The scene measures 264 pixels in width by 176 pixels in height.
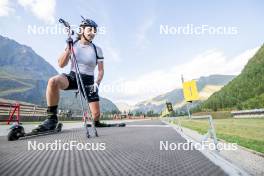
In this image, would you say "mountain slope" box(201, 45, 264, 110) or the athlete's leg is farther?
"mountain slope" box(201, 45, 264, 110)

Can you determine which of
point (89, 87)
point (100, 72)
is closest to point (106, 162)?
point (89, 87)

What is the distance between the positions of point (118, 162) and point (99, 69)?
440 cm

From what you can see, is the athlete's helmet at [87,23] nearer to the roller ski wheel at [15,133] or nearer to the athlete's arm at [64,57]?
the athlete's arm at [64,57]

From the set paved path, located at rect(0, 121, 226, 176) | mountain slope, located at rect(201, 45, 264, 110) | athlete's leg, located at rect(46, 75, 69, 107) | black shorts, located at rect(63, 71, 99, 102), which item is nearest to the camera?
paved path, located at rect(0, 121, 226, 176)

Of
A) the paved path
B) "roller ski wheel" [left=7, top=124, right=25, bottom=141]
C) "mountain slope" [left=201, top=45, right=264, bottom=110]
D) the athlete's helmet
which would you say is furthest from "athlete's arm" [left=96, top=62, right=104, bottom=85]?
"mountain slope" [left=201, top=45, right=264, bottom=110]

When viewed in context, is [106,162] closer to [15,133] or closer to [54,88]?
[54,88]

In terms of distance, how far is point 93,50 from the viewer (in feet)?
25.6

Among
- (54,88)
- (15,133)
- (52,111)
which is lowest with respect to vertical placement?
(15,133)

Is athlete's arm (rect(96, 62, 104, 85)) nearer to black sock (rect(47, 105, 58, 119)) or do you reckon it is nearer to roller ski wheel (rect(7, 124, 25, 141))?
Result: black sock (rect(47, 105, 58, 119))

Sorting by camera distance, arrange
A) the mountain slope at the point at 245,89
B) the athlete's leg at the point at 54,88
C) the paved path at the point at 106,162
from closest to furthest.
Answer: the paved path at the point at 106,162
the athlete's leg at the point at 54,88
the mountain slope at the point at 245,89

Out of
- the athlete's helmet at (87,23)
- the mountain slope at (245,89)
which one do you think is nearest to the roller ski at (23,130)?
the athlete's helmet at (87,23)

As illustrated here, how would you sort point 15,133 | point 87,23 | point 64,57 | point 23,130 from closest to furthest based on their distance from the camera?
point 15,133, point 23,130, point 64,57, point 87,23

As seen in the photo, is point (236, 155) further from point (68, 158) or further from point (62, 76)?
point (62, 76)

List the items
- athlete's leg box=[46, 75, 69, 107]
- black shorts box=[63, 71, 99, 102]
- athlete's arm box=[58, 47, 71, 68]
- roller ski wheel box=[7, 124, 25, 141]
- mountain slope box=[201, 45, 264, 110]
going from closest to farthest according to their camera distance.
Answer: roller ski wheel box=[7, 124, 25, 141]
athlete's leg box=[46, 75, 69, 107]
athlete's arm box=[58, 47, 71, 68]
black shorts box=[63, 71, 99, 102]
mountain slope box=[201, 45, 264, 110]
